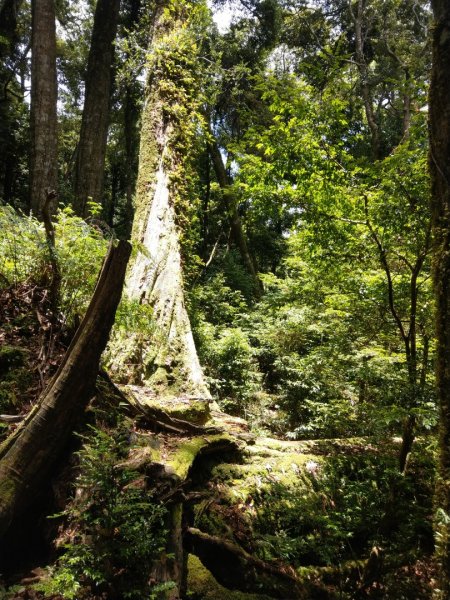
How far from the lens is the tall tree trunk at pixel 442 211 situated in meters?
2.68

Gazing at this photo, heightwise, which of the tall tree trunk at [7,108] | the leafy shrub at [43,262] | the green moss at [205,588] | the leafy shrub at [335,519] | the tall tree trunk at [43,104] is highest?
the tall tree trunk at [7,108]

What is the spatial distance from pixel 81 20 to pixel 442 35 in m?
21.1

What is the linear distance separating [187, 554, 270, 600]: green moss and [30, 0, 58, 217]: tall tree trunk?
7.38m

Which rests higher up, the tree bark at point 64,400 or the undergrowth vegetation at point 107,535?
the tree bark at point 64,400

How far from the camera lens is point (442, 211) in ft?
9.48

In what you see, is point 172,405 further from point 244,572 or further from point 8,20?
point 8,20

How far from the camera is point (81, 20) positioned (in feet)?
59.5

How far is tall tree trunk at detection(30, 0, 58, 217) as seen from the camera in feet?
26.2

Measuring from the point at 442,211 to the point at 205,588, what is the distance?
3.45m

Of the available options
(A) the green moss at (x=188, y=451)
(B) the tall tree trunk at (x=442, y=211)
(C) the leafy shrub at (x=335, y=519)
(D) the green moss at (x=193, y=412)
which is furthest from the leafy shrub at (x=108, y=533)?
(B) the tall tree trunk at (x=442, y=211)

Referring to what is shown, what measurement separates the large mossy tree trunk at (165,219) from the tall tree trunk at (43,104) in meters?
2.22

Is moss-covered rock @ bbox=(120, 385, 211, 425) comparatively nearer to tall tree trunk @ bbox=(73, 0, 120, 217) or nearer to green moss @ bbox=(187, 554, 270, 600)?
green moss @ bbox=(187, 554, 270, 600)

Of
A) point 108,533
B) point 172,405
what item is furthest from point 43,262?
point 108,533

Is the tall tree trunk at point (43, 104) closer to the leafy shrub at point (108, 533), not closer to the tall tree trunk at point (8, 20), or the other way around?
the leafy shrub at point (108, 533)
